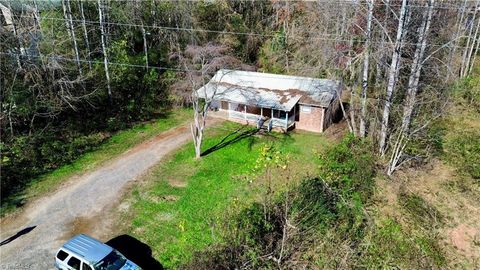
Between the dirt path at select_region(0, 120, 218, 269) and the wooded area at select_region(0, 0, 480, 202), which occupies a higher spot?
the wooded area at select_region(0, 0, 480, 202)

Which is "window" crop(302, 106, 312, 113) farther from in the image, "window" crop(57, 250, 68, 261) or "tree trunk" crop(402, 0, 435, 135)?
"window" crop(57, 250, 68, 261)

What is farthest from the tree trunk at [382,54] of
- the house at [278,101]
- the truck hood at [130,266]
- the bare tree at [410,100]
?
the truck hood at [130,266]

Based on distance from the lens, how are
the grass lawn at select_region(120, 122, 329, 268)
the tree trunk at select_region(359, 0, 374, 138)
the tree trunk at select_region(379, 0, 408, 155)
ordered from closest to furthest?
the grass lawn at select_region(120, 122, 329, 268) → the tree trunk at select_region(379, 0, 408, 155) → the tree trunk at select_region(359, 0, 374, 138)

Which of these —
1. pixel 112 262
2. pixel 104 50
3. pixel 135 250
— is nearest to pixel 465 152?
pixel 135 250

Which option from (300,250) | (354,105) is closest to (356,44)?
(354,105)

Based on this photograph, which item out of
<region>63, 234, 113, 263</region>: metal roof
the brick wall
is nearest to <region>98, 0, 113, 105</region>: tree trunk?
the brick wall

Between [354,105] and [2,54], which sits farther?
[354,105]

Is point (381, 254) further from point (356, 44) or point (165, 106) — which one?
point (165, 106)
